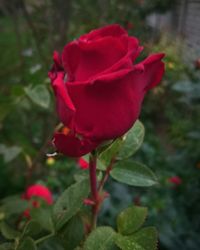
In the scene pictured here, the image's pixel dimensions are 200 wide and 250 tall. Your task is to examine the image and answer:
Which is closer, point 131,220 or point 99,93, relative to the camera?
point 99,93

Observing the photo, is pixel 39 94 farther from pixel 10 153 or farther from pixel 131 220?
pixel 131 220

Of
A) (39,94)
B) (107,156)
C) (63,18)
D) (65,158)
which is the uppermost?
(107,156)

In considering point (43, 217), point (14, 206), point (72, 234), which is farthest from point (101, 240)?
point (14, 206)

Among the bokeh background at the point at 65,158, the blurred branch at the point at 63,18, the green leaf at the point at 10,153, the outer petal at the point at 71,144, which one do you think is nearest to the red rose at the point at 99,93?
the outer petal at the point at 71,144

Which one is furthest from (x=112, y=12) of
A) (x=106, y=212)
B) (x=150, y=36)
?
(x=106, y=212)

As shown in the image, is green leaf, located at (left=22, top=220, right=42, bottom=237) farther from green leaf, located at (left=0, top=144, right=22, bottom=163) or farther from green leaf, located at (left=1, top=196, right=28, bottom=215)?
green leaf, located at (left=0, top=144, right=22, bottom=163)

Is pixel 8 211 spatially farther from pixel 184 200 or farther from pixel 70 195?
pixel 184 200

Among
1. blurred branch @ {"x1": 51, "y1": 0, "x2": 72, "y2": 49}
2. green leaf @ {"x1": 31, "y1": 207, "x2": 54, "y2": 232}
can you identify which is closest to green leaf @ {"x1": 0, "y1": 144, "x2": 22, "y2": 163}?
green leaf @ {"x1": 31, "y1": 207, "x2": 54, "y2": 232}
